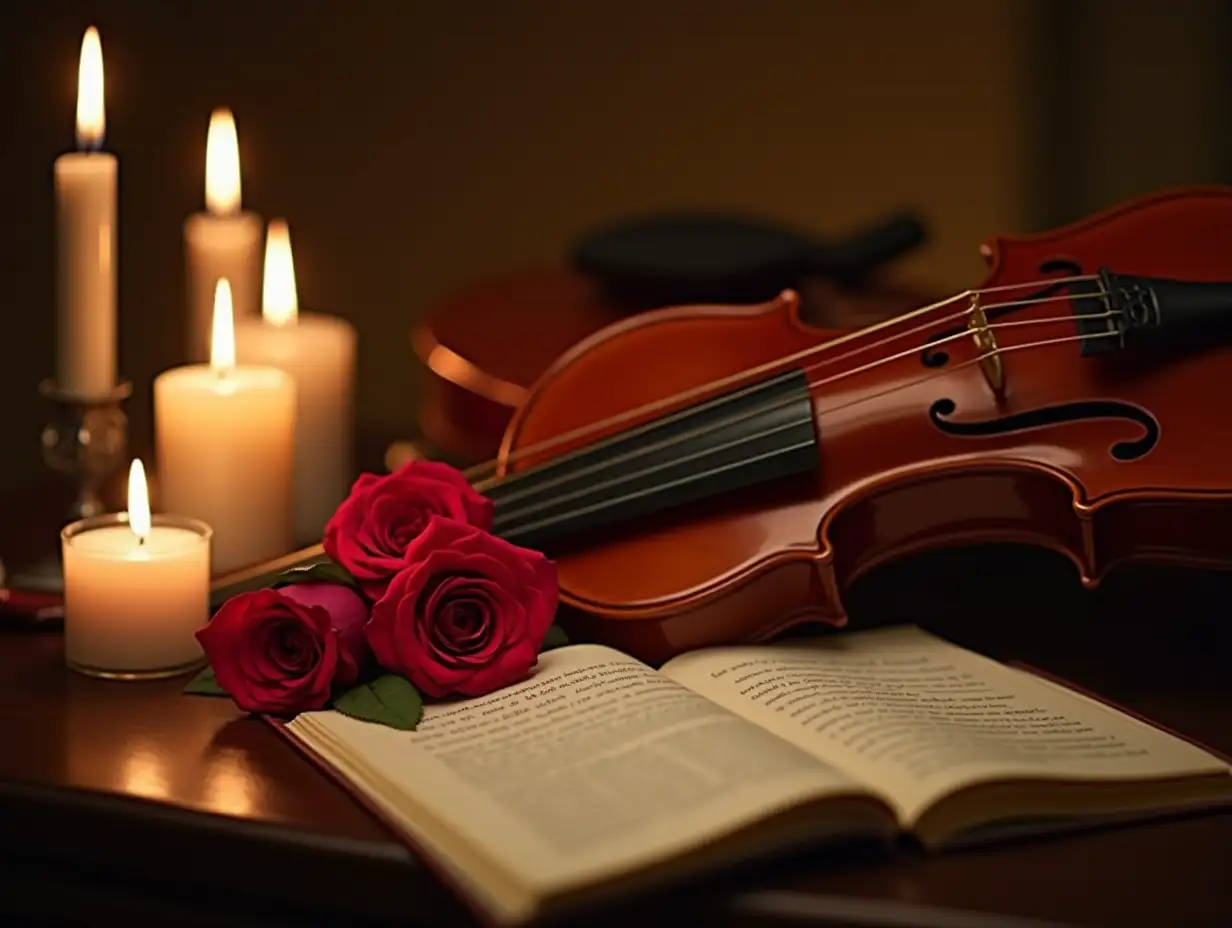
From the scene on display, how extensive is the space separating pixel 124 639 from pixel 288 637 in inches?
4.2

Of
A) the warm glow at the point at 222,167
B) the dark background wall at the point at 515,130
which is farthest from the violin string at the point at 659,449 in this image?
the dark background wall at the point at 515,130

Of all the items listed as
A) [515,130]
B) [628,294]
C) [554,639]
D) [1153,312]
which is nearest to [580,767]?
[554,639]

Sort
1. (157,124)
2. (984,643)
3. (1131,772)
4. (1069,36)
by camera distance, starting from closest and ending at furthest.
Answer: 1. (1131,772)
2. (984,643)
3. (1069,36)
4. (157,124)

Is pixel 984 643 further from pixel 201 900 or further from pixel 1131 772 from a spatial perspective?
pixel 201 900

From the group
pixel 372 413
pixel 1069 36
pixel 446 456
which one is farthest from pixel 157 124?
pixel 1069 36

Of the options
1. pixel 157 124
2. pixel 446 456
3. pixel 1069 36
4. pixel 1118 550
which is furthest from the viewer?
pixel 157 124

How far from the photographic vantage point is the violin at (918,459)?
32.8 inches

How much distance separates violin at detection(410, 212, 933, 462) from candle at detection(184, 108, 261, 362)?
16 centimetres

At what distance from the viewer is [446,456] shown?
124 cm

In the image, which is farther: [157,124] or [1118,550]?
[157,124]

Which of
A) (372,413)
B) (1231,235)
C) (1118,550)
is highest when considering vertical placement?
(1231,235)

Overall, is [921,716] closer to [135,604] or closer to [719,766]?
[719,766]

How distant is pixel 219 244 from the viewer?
3.53 feet

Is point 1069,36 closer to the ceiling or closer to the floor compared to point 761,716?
closer to the ceiling
